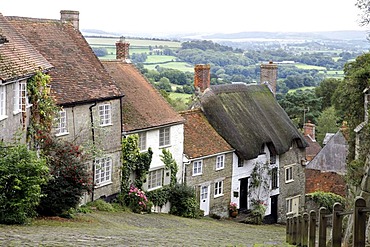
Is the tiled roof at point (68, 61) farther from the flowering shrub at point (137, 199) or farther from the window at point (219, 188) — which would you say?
the window at point (219, 188)

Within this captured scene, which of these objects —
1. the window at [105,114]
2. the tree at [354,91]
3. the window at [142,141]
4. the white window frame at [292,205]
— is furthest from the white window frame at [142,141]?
the white window frame at [292,205]

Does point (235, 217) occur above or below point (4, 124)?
below

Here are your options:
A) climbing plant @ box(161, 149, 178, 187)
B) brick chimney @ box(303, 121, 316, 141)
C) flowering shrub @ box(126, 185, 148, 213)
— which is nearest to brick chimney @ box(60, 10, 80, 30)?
climbing plant @ box(161, 149, 178, 187)

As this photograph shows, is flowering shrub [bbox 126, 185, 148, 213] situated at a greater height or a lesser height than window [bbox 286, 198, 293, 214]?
greater

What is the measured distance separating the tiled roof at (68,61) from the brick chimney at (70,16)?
1.04 feet

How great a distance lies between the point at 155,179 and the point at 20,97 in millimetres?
11621

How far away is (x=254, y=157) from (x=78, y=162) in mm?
16428

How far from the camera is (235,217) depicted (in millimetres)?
36344

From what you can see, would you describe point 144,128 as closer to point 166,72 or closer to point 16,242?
point 16,242

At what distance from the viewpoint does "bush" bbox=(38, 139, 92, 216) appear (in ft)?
66.6

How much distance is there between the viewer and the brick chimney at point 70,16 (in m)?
30.6

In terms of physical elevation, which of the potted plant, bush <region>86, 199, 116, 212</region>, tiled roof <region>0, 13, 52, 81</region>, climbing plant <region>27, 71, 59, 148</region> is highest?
tiled roof <region>0, 13, 52, 81</region>

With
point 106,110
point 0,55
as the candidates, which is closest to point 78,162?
point 0,55

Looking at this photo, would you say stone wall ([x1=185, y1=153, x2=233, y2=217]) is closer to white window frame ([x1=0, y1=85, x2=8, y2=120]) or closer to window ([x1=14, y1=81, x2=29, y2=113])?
window ([x1=14, y1=81, x2=29, y2=113])
